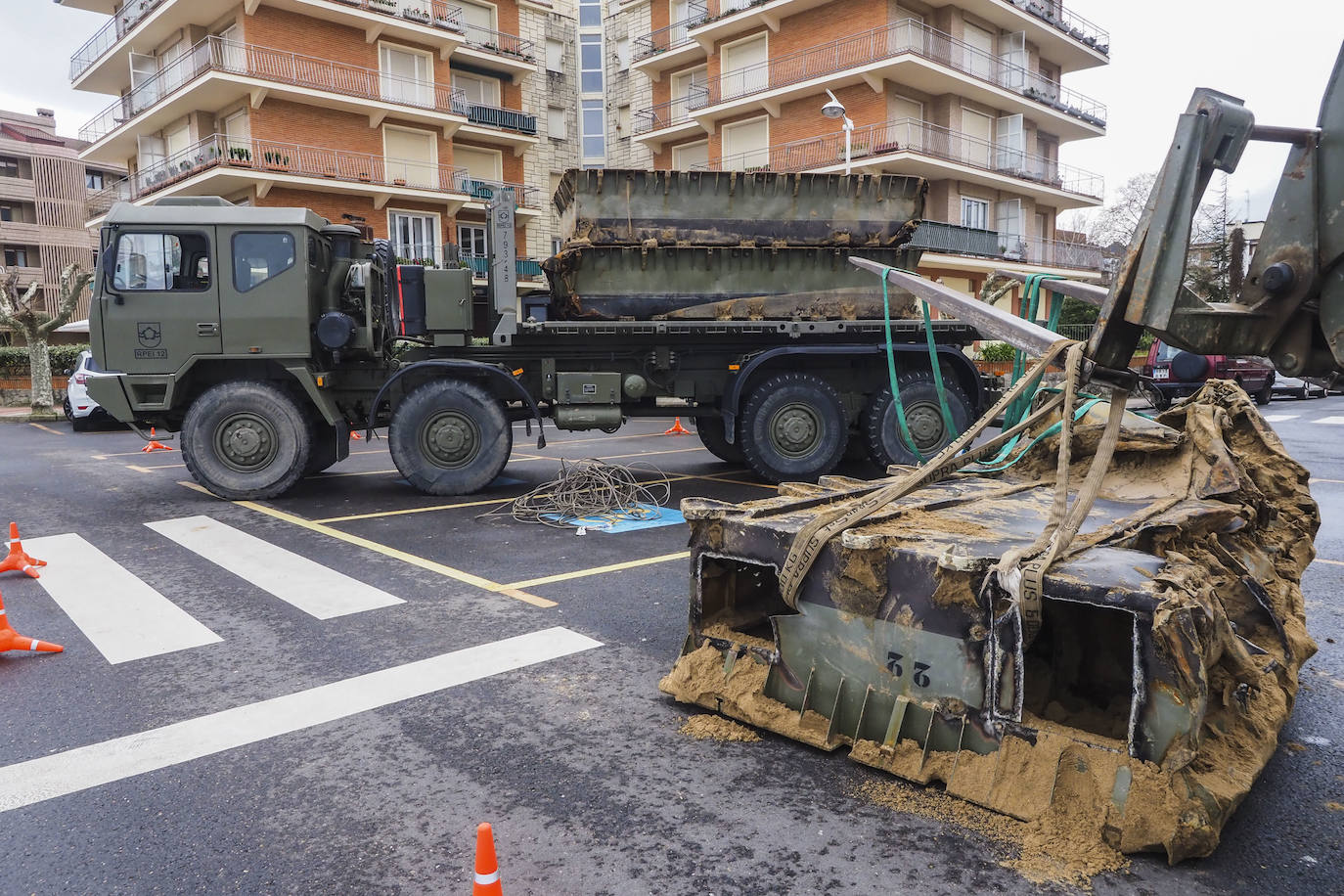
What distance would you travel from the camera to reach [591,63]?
4141 centimetres

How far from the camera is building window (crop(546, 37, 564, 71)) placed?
4000cm

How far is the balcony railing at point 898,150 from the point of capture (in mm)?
29234

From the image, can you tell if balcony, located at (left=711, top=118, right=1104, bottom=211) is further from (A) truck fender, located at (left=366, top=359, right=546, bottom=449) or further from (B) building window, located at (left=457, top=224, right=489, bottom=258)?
(A) truck fender, located at (left=366, top=359, right=546, bottom=449)

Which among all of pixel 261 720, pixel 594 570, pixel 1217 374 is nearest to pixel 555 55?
pixel 1217 374

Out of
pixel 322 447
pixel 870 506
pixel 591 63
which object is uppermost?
pixel 591 63

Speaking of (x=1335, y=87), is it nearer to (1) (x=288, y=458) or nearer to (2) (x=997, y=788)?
(2) (x=997, y=788)

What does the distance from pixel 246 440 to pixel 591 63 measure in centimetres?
3737

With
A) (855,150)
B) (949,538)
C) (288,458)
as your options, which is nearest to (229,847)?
(949,538)

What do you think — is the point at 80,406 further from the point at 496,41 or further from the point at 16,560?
the point at 496,41

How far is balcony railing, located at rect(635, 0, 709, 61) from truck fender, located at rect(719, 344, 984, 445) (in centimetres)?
2918

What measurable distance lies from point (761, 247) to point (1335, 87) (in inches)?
270

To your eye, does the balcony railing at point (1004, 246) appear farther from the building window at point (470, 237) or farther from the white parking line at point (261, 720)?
the white parking line at point (261, 720)

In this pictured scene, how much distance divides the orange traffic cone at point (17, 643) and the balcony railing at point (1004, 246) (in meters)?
25.1

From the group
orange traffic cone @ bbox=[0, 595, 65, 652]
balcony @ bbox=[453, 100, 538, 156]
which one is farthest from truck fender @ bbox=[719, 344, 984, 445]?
balcony @ bbox=[453, 100, 538, 156]
